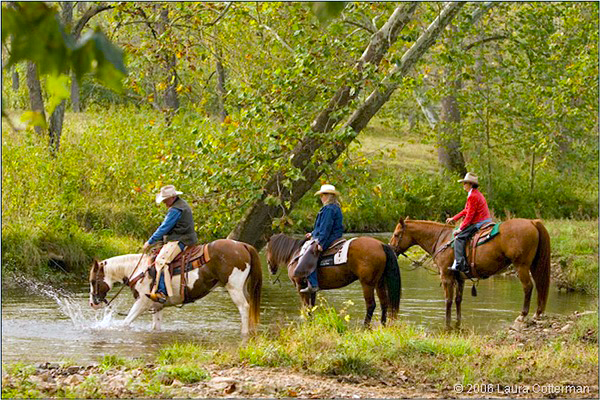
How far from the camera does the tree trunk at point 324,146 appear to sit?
1727cm

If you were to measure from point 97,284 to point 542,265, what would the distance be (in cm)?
700

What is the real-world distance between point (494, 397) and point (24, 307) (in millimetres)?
10254

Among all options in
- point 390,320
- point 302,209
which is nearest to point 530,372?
point 390,320

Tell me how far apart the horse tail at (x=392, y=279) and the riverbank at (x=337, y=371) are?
2737mm

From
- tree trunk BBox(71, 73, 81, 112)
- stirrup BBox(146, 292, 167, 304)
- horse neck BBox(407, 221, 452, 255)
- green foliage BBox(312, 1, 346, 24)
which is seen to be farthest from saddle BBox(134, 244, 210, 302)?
tree trunk BBox(71, 73, 81, 112)

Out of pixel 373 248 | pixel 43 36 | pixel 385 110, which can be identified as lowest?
pixel 373 248

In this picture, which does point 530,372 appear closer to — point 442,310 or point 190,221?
point 190,221

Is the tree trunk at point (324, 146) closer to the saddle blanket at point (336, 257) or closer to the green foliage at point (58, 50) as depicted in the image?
the saddle blanket at point (336, 257)

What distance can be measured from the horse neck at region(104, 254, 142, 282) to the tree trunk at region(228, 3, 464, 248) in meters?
3.53

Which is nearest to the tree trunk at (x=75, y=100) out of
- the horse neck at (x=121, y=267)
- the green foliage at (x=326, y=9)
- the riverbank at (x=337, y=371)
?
the horse neck at (x=121, y=267)

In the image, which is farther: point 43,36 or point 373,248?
point 373,248

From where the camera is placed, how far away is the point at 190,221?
1386cm

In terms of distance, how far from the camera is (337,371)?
29.7 feet

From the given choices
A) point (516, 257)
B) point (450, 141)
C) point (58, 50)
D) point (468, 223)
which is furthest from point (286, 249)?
point (450, 141)
